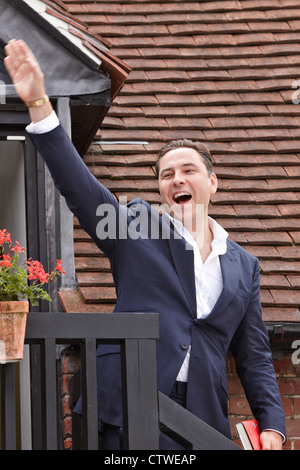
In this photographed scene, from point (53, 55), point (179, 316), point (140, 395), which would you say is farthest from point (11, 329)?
point (53, 55)

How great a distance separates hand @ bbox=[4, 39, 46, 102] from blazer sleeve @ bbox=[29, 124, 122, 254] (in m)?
0.19

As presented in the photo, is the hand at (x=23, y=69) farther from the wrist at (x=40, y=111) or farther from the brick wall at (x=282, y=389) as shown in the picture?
the brick wall at (x=282, y=389)

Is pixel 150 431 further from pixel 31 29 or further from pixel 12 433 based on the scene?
pixel 31 29

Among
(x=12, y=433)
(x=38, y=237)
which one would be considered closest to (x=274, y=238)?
(x=38, y=237)

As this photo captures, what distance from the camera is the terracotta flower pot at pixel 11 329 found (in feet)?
10.8

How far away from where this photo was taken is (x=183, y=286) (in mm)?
3844

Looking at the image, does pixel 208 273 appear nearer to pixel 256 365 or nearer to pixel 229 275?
pixel 229 275

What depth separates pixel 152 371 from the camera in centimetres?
341

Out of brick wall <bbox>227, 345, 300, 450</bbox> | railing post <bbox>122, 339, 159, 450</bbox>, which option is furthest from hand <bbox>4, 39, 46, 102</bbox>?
brick wall <bbox>227, 345, 300, 450</bbox>

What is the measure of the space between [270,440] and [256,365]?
0.33 m

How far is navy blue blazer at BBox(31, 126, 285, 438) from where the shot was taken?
3682 mm

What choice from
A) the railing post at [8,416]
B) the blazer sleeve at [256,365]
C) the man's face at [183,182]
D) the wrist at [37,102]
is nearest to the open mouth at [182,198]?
the man's face at [183,182]

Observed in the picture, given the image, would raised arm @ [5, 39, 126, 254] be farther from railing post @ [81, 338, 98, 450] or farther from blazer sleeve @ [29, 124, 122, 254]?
railing post @ [81, 338, 98, 450]
